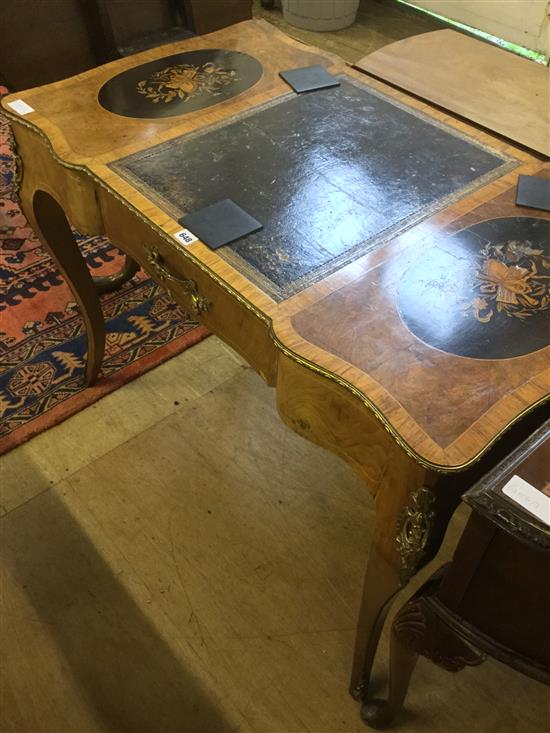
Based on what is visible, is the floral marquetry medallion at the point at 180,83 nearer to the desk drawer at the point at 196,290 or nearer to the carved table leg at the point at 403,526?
the desk drawer at the point at 196,290

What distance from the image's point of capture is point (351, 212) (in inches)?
47.5

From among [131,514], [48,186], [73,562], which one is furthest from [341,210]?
[73,562]

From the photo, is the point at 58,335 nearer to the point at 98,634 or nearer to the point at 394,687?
the point at 98,634

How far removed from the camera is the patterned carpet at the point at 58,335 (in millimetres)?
1961

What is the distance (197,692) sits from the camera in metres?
1.42

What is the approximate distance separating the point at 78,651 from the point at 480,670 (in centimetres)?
90

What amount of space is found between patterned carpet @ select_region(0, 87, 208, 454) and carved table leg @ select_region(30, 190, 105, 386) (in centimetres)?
13

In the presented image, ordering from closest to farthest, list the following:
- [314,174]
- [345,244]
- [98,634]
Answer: [345,244] < [314,174] < [98,634]

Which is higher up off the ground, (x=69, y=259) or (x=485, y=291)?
(x=485, y=291)

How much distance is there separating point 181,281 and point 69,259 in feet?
2.08

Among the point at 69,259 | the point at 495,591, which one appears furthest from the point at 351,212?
the point at 69,259

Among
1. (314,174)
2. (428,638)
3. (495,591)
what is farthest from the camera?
(314,174)

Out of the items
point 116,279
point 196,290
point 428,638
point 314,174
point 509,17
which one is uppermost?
point 314,174

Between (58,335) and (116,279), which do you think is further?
(116,279)
